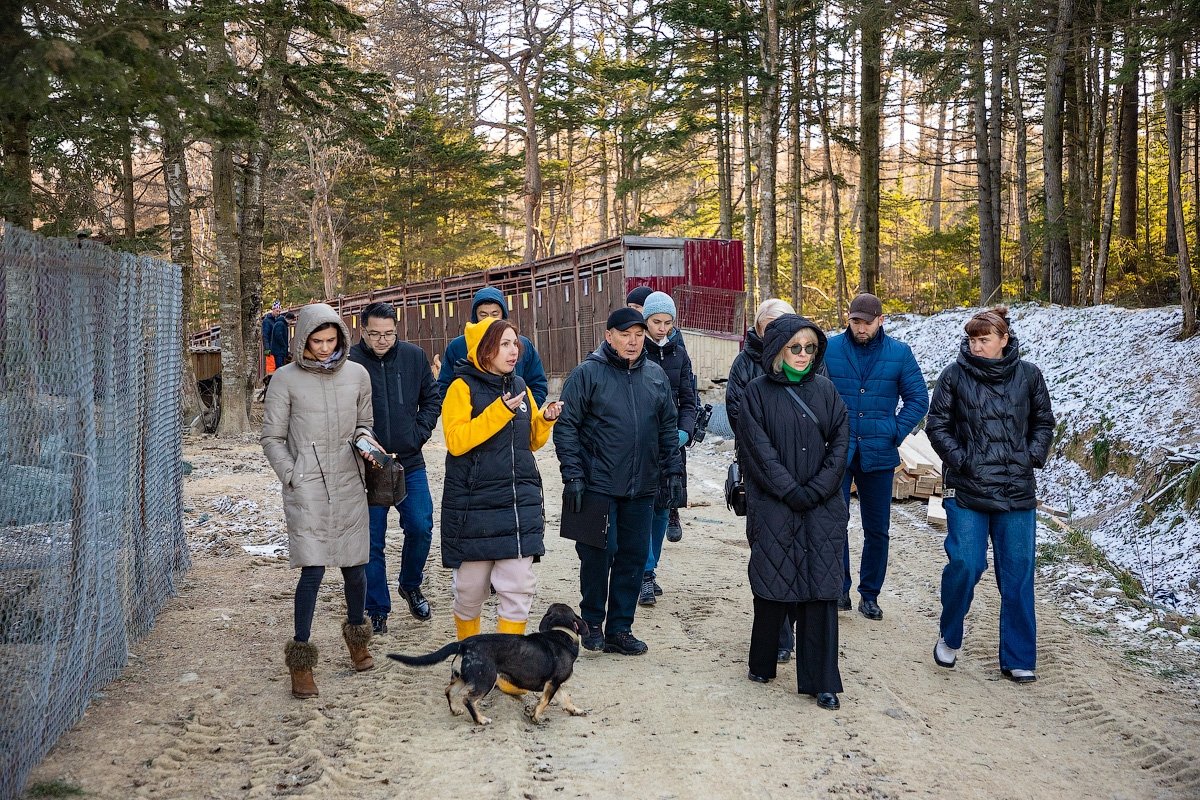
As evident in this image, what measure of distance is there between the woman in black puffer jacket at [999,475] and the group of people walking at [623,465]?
0.01 meters

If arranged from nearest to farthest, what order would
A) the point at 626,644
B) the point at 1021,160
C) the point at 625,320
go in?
the point at 625,320 → the point at 626,644 → the point at 1021,160

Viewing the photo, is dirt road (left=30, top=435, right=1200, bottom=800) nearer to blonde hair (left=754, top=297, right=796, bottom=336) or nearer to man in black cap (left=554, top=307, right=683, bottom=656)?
man in black cap (left=554, top=307, right=683, bottom=656)

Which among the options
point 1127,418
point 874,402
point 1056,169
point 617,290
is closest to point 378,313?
point 874,402

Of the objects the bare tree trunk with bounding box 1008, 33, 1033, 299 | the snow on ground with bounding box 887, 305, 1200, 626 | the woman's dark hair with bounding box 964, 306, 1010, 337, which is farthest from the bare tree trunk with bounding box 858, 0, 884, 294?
the woman's dark hair with bounding box 964, 306, 1010, 337

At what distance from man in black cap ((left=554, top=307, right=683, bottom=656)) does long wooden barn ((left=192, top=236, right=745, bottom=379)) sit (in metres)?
14.0

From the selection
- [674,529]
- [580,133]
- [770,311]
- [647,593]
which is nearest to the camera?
[770,311]

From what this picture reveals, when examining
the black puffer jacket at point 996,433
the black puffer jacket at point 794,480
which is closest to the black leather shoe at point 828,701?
the black puffer jacket at point 794,480

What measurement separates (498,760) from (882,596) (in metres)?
A: 4.03

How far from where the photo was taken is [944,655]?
5570 mm

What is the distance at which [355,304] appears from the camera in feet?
111

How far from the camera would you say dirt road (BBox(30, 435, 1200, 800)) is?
4.00m

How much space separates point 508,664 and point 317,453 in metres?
1.46

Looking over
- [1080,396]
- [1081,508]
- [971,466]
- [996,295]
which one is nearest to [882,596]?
[971,466]

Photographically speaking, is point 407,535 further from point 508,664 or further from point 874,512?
point 874,512
